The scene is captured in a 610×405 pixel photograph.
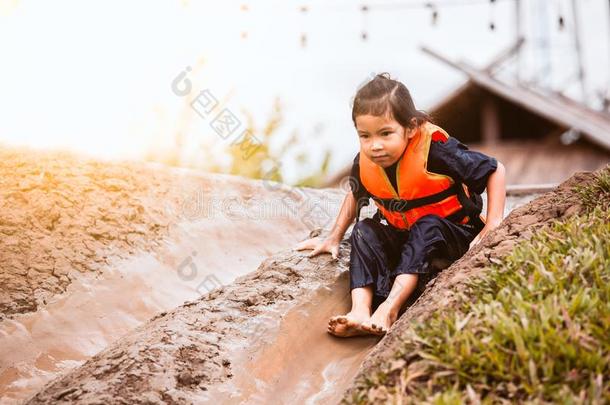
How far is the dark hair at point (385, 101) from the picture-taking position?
3049mm

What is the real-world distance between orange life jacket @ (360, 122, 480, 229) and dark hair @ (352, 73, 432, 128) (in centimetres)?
15

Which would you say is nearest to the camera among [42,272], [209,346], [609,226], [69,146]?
[609,226]

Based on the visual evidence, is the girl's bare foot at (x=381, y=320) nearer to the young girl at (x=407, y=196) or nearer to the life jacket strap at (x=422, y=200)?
the young girl at (x=407, y=196)

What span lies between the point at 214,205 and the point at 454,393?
143 inches

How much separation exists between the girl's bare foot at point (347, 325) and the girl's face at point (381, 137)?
2.79 ft

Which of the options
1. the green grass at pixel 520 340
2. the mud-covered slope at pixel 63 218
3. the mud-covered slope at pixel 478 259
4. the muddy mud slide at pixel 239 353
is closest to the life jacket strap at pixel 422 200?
the mud-covered slope at pixel 478 259

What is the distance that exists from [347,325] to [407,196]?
841 mm

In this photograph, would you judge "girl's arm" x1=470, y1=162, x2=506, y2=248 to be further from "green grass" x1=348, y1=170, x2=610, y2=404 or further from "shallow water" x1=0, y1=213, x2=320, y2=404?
"shallow water" x1=0, y1=213, x2=320, y2=404

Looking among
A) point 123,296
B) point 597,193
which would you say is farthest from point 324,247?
point 597,193

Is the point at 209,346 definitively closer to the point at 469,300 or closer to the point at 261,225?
the point at 469,300

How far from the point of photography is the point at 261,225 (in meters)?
5.06

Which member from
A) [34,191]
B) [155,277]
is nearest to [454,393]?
[155,277]

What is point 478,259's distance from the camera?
8.35 ft

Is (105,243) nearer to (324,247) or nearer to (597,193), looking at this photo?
(324,247)
